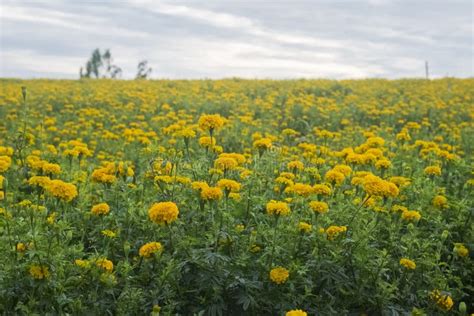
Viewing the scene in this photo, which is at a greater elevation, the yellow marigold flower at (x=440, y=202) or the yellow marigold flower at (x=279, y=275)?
the yellow marigold flower at (x=440, y=202)

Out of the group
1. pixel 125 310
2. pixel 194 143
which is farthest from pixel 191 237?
pixel 194 143

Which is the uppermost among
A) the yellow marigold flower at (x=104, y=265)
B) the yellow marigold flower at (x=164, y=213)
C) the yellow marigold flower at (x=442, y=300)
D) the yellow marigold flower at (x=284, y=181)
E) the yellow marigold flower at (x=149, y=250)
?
the yellow marigold flower at (x=284, y=181)

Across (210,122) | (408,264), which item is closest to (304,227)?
(408,264)

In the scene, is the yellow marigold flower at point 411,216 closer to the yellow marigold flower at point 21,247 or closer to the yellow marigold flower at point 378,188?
the yellow marigold flower at point 378,188

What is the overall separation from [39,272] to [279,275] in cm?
156

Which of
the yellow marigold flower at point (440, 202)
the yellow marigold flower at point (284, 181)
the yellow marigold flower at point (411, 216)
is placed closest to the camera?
the yellow marigold flower at point (411, 216)

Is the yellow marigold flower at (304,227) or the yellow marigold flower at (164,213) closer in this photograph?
the yellow marigold flower at (164,213)

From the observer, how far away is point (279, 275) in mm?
3287

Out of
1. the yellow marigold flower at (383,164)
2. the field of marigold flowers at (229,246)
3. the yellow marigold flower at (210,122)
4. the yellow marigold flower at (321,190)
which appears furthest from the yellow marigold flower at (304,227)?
the yellow marigold flower at (383,164)

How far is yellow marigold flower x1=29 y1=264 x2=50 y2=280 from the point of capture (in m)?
3.20

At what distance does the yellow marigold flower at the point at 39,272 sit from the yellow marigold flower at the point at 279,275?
1.47 metres

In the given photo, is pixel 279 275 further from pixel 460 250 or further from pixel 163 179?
pixel 460 250

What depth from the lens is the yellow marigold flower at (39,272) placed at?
3.20m

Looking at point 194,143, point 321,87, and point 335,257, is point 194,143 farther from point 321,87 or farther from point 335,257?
point 321,87
